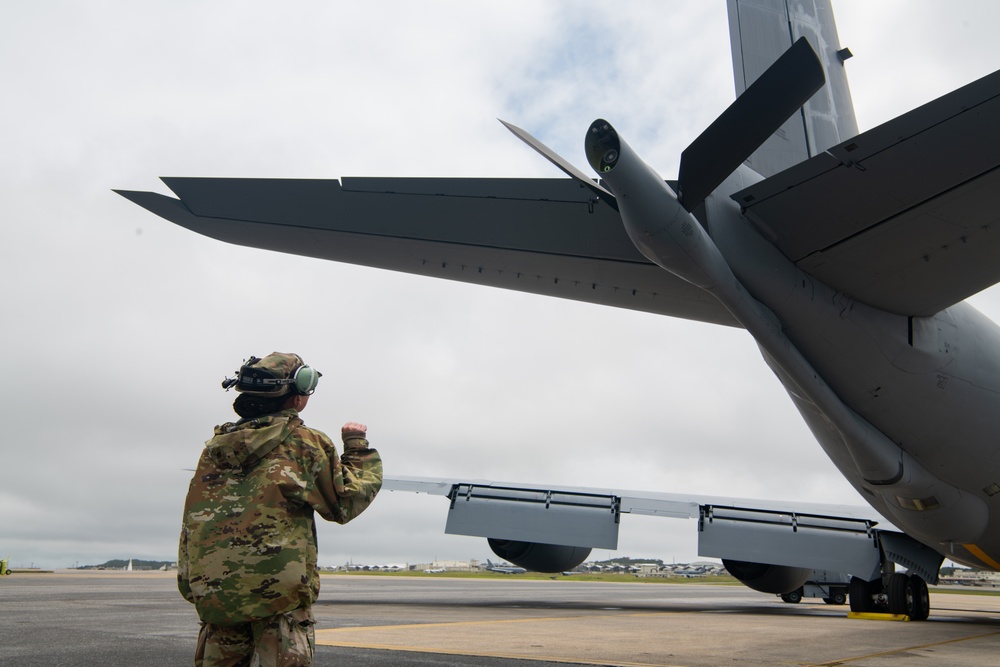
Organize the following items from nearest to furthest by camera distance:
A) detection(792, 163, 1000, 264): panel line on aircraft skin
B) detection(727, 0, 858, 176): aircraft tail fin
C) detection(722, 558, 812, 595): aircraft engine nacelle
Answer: detection(792, 163, 1000, 264): panel line on aircraft skin < detection(727, 0, 858, 176): aircraft tail fin < detection(722, 558, 812, 595): aircraft engine nacelle

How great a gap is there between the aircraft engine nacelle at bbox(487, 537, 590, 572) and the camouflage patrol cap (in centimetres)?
1076

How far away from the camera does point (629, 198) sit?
16.1 feet

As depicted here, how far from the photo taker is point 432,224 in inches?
232

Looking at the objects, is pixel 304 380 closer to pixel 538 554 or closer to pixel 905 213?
pixel 905 213

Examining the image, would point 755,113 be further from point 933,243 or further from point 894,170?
point 933,243

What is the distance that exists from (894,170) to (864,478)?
421cm

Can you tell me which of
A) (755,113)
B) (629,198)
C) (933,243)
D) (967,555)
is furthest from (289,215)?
(967,555)

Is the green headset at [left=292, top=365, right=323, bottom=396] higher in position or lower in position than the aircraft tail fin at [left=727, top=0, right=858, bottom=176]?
lower

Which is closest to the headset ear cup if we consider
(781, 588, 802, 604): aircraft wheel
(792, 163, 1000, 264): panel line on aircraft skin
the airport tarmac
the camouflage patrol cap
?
the camouflage patrol cap

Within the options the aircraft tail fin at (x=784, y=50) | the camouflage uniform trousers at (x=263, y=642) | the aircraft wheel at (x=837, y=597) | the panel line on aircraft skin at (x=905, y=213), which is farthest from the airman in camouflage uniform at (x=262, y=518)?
the aircraft wheel at (x=837, y=597)

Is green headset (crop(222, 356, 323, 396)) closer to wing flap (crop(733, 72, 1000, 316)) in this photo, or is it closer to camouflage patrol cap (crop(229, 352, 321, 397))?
camouflage patrol cap (crop(229, 352, 321, 397))

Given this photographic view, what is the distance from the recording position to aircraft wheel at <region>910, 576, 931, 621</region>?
12552 millimetres

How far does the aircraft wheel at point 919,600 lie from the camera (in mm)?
12552

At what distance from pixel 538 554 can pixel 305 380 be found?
11.1m
